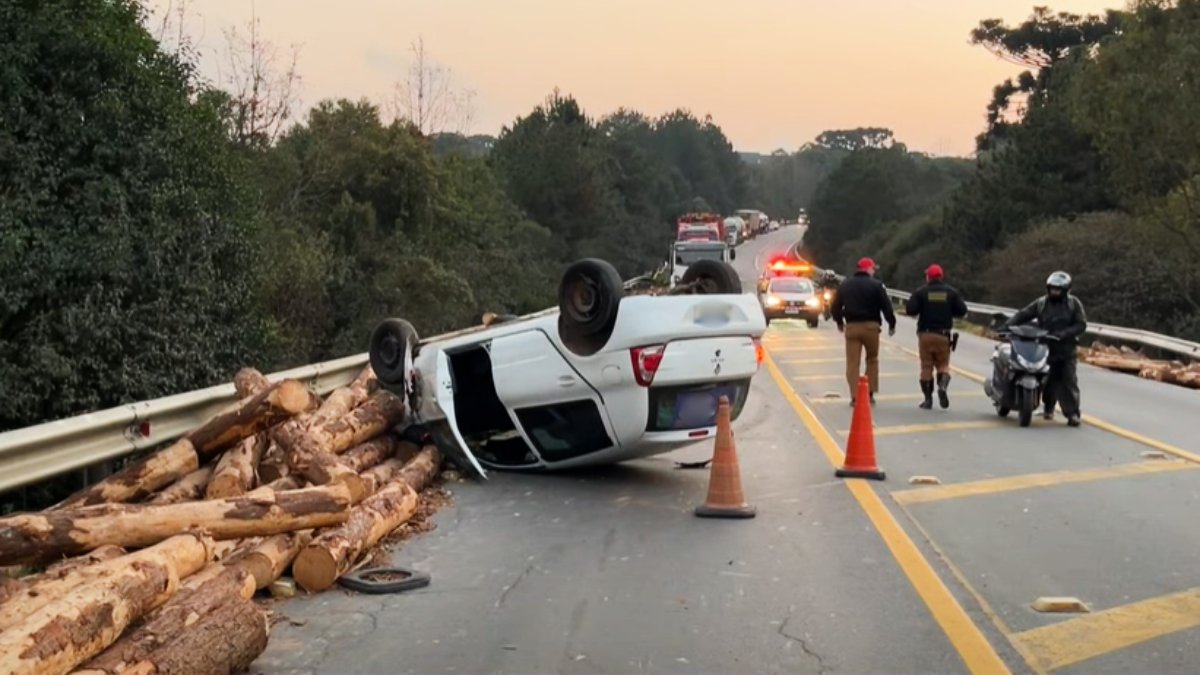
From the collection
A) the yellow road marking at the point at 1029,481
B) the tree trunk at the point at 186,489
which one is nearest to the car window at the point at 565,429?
A: the yellow road marking at the point at 1029,481

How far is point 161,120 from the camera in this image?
59.9 ft

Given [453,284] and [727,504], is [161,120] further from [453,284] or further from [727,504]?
[453,284]

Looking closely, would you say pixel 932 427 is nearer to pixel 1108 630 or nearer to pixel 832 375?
pixel 832 375

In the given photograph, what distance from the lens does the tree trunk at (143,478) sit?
790cm

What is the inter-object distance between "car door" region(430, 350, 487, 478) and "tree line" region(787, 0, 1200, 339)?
105 ft

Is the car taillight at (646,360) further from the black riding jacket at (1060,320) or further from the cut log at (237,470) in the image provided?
the black riding jacket at (1060,320)

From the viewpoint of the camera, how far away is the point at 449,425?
1069cm

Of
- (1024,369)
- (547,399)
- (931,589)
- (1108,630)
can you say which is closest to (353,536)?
→ (547,399)

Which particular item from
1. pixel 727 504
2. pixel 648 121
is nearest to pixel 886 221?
pixel 648 121

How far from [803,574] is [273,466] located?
12.3 feet

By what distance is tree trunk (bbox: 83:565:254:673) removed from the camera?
5.20m

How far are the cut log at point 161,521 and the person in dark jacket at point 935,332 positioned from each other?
407 inches

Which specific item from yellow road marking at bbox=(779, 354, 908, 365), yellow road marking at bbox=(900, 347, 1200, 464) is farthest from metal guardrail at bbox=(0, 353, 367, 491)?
yellow road marking at bbox=(779, 354, 908, 365)

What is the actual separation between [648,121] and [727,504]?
18653 cm
